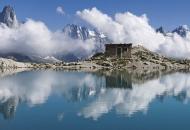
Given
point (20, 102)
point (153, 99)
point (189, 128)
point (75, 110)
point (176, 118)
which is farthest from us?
point (153, 99)

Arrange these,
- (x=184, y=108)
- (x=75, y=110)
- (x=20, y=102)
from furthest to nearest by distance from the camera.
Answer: (x=20, y=102) < (x=184, y=108) < (x=75, y=110)

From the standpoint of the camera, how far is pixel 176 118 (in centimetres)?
8769

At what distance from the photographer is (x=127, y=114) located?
91.3m

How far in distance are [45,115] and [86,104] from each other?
2294 cm

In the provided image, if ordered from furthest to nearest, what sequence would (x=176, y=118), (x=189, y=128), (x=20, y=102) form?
(x=20, y=102) < (x=176, y=118) < (x=189, y=128)

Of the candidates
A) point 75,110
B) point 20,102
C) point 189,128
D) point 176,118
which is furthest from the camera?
point 20,102

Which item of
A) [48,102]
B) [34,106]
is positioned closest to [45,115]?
[34,106]

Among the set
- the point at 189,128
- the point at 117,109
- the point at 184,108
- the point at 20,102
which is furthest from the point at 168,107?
the point at 20,102

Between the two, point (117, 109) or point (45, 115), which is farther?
point (117, 109)

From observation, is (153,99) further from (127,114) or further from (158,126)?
(158,126)

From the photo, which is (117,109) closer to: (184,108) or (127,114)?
(127,114)

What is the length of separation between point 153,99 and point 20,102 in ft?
128

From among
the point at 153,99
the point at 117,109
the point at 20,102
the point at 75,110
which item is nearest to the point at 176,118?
the point at 117,109

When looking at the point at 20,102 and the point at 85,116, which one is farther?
the point at 20,102
